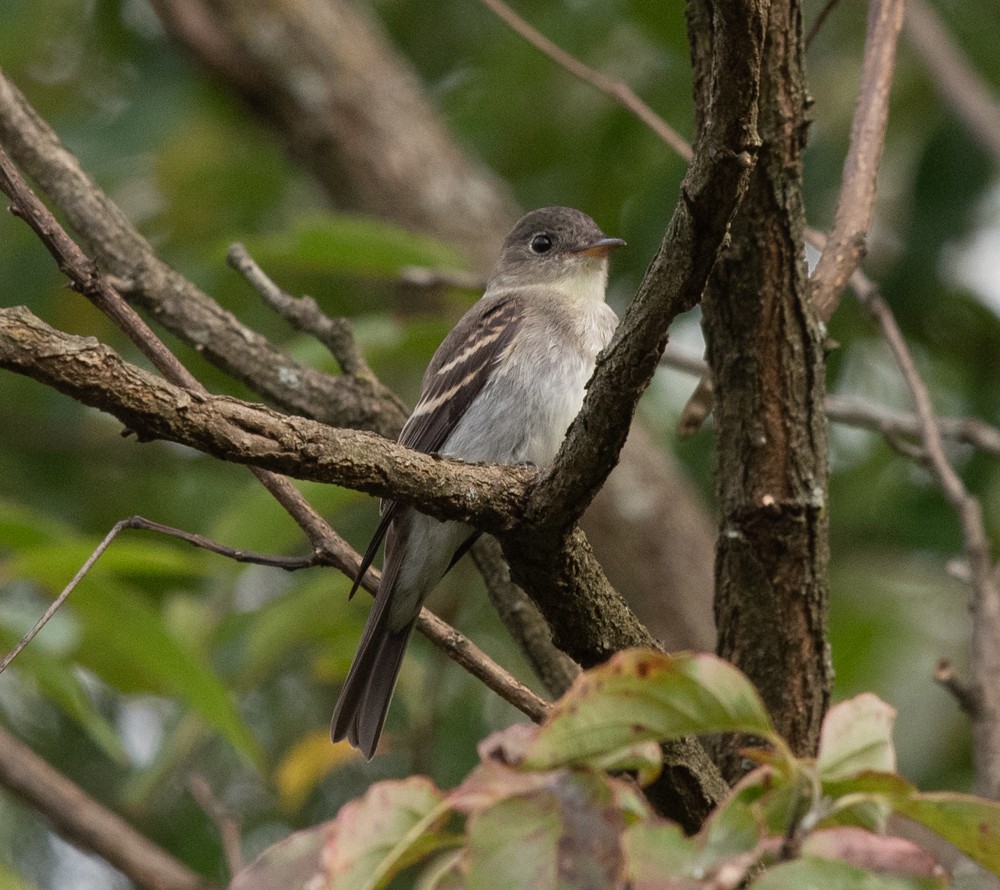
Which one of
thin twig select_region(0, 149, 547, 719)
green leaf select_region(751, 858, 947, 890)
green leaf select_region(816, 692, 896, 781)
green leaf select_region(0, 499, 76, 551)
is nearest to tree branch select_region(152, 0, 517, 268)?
green leaf select_region(0, 499, 76, 551)

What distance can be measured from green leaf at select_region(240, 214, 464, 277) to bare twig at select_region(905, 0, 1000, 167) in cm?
194

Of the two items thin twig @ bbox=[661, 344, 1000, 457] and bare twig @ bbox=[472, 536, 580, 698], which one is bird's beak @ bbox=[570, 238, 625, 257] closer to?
thin twig @ bbox=[661, 344, 1000, 457]

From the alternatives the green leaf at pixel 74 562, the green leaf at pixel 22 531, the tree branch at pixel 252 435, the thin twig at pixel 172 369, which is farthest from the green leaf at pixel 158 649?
the tree branch at pixel 252 435

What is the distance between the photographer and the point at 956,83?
505 cm

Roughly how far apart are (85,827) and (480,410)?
1635 millimetres

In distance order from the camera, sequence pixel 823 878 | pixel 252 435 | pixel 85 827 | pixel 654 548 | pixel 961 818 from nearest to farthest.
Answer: pixel 823 878
pixel 961 818
pixel 252 435
pixel 85 827
pixel 654 548

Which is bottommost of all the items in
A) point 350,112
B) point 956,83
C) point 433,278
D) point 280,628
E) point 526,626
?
point 280,628

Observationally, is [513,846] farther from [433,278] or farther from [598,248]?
[598,248]

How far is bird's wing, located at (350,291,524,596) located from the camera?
4062mm

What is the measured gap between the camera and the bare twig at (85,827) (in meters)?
3.94

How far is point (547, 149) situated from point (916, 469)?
7.59ft

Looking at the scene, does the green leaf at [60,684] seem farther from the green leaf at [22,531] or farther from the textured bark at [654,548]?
the textured bark at [654,548]

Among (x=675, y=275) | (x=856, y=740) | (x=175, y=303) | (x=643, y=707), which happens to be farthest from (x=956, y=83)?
(x=643, y=707)

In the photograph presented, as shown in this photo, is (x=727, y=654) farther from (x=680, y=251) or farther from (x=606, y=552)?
(x=606, y=552)
